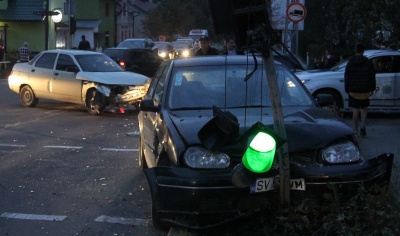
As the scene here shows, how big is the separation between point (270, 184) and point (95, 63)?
1235cm

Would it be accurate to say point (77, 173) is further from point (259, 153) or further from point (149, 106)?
point (259, 153)

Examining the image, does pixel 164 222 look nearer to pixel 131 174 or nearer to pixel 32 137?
pixel 131 174

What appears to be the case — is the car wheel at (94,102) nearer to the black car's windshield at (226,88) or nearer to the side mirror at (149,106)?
the black car's windshield at (226,88)

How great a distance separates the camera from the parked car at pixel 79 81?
1544cm

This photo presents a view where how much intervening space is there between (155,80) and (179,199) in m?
3.31

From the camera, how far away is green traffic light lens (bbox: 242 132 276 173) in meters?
4.78

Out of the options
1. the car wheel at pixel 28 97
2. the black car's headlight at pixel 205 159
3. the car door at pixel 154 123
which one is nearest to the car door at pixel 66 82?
the car wheel at pixel 28 97

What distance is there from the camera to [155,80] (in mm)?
8148

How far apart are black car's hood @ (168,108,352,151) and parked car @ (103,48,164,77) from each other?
64.0 feet

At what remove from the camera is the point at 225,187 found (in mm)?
5020

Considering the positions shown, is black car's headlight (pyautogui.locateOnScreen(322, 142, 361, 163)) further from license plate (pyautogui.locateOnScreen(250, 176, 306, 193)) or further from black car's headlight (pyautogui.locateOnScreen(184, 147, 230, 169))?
black car's headlight (pyautogui.locateOnScreen(184, 147, 230, 169))

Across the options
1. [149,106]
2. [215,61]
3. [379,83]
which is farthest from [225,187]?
[379,83]

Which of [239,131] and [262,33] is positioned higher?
[262,33]

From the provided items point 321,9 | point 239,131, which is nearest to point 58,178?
point 239,131
